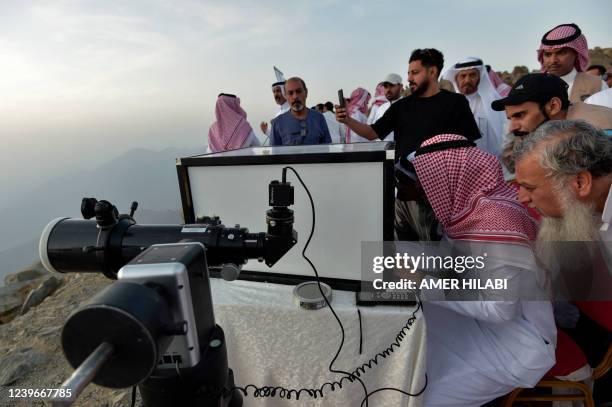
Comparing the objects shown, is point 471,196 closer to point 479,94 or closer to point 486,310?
point 486,310

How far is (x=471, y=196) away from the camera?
4.68 feet

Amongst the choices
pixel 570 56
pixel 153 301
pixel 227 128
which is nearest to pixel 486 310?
pixel 153 301

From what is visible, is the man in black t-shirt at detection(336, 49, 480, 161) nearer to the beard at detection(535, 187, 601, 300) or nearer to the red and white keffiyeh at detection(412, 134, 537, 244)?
the red and white keffiyeh at detection(412, 134, 537, 244)

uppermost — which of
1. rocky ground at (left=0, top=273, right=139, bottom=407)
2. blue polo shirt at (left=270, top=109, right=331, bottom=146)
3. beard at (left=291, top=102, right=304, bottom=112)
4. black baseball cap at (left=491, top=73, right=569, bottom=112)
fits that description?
beard at (left=291, top=102, right=304, bottom=112)

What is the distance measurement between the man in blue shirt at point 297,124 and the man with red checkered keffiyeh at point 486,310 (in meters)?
2.14

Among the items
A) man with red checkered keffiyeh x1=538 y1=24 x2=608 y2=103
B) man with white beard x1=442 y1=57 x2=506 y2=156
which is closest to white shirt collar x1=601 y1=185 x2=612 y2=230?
man with red checkered keffiyeh x1=538 y1=24 x2=608 y2=103

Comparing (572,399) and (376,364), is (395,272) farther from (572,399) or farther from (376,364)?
(572,399)

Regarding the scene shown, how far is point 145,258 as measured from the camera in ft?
2.01

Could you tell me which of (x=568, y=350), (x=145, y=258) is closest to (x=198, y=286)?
(x=145, y=258)

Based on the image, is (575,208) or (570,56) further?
(570,56)

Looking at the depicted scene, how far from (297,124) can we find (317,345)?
2.66m

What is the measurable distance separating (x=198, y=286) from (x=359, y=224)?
0.78 metres

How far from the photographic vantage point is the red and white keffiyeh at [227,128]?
3740mm

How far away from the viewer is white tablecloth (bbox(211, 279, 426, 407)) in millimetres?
1188
